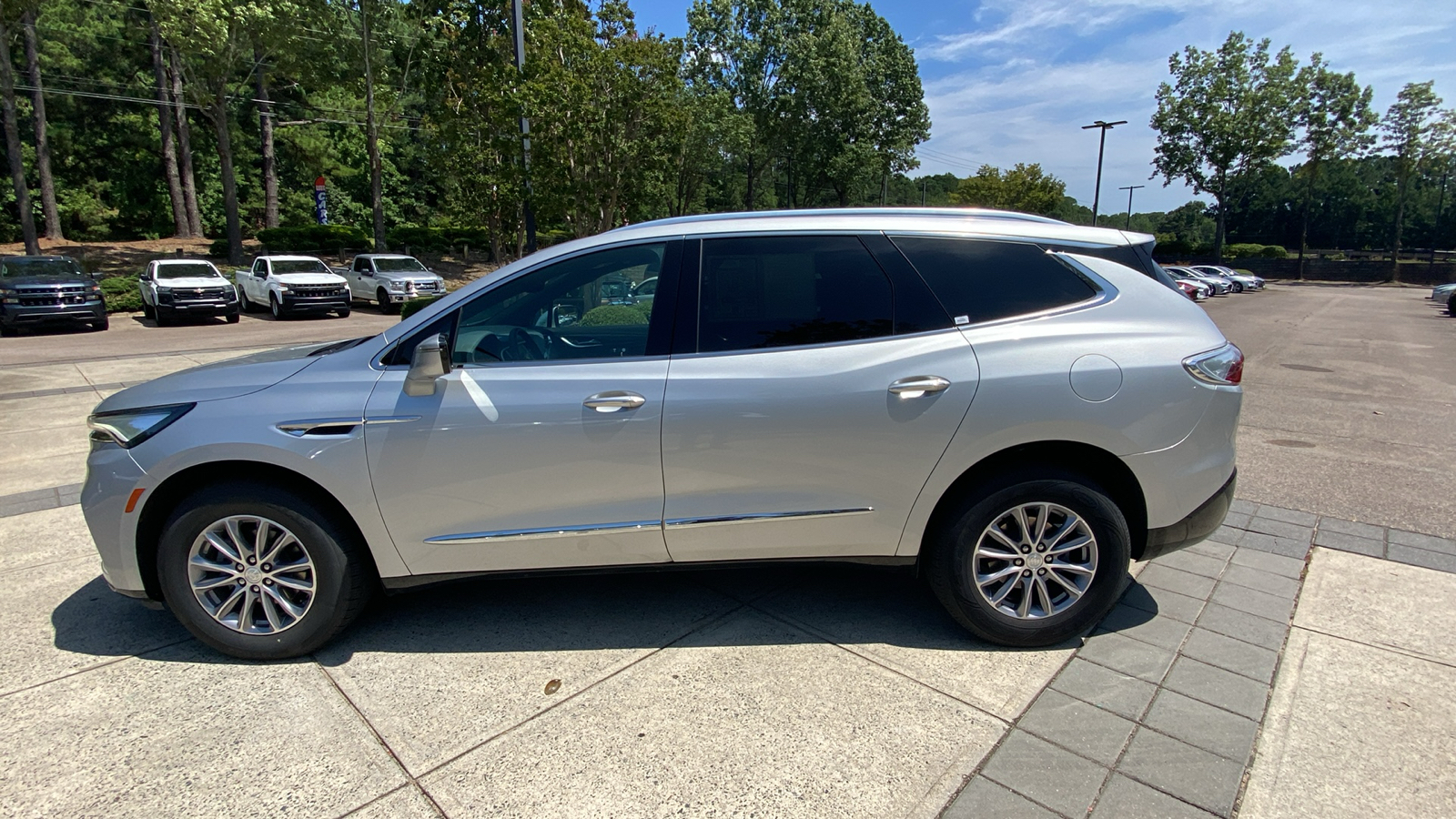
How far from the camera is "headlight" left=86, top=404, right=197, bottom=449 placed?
121 inches

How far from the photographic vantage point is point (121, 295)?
2261cm

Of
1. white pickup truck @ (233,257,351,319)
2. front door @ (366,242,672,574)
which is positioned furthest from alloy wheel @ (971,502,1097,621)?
white pickup truck @ (233,257,351,319)

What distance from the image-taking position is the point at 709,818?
2.29 meters

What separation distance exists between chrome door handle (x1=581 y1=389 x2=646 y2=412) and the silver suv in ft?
0.04

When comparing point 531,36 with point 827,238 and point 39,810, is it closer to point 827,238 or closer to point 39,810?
point 827,238

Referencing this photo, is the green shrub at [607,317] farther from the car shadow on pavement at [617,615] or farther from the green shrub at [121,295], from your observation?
the green shrub at [121,295]

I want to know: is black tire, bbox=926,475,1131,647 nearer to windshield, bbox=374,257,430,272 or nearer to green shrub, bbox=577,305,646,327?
green shrub, bbox=577,305,646,327

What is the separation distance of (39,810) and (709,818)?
2073mm

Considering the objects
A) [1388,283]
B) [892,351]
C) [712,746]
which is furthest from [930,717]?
[1388,283]

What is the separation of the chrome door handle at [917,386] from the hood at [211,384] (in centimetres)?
247

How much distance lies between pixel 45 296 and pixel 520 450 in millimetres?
20394

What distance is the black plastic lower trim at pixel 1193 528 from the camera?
124 inches

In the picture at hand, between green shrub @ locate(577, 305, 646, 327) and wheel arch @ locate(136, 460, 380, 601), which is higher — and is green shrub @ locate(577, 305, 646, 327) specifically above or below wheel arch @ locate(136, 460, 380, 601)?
above

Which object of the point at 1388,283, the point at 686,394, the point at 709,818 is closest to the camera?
the point at 709,818
